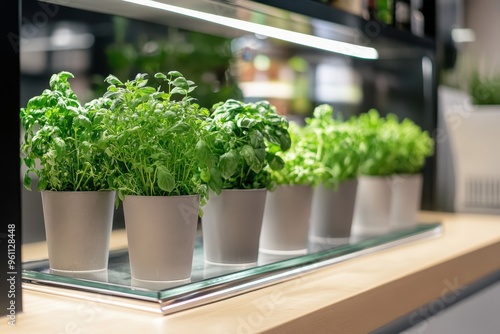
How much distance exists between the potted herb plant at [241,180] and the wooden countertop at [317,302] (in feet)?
0.34

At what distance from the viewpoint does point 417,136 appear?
1.80 metres

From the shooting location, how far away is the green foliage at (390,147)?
1631 millimetres

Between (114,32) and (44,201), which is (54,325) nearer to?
(44,201)

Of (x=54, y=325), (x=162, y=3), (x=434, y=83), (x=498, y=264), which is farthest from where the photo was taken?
(x=434, y=83)

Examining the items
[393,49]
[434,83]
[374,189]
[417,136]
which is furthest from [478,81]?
[374,189]

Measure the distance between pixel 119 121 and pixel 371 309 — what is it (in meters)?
0.46

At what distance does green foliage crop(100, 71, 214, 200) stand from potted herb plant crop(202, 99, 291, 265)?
0.08 metres

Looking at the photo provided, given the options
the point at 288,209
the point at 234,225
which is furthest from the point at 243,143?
the point at 288,209

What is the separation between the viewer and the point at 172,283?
3.14 ft

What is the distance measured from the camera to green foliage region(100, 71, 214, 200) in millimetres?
947

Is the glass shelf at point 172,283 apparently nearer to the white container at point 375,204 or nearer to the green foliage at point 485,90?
the white container at point 375,204

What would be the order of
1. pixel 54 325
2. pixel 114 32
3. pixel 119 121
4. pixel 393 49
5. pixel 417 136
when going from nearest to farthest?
pixel 54 325 < pixel 119 121 < pixel 114 32 < pixel 417 136 < pixel 393 49

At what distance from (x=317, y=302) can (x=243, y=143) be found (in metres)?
0.28

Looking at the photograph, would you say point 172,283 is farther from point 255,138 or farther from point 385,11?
point 385,11
